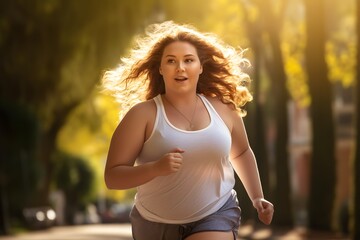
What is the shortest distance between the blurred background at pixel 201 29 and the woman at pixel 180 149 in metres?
16.0

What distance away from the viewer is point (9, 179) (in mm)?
45094

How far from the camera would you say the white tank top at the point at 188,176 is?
20.5ft

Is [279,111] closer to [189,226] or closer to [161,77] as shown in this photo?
[161,77]

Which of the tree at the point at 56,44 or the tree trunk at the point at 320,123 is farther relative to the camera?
the tree at the point at 56,44

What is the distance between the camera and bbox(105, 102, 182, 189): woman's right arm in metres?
6.13

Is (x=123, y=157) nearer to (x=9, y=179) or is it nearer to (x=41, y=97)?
(x=41, y=97)

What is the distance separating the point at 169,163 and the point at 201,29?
2916cm

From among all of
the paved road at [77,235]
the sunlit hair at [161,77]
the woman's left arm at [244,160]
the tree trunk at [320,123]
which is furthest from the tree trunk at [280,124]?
the woman's left arm at [244,160]

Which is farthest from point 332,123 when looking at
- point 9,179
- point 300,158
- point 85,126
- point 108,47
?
point 300,158

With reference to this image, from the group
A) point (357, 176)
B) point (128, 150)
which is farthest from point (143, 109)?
point (357, 176)

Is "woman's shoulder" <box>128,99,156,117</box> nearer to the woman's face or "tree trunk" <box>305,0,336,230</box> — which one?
the woman's face

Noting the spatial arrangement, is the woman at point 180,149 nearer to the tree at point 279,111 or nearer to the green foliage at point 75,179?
the tree at point 279,111

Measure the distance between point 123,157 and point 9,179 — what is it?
129 ft

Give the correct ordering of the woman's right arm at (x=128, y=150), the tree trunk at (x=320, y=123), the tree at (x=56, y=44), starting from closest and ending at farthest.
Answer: the woman's right arm at (x=128, y=150) < the tree trunk at (x=320, y=123) < the tree at (x=56, y=44)
